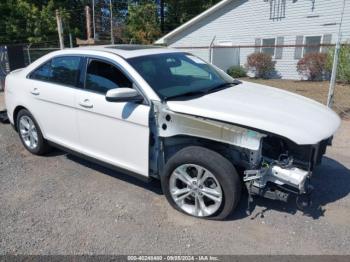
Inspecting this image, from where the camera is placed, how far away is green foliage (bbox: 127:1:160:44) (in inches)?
1037

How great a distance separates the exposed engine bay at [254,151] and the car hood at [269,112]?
7 centimetres

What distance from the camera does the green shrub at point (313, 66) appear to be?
50.9ft

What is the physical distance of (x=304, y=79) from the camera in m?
16.9

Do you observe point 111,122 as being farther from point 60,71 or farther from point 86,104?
point 60,71

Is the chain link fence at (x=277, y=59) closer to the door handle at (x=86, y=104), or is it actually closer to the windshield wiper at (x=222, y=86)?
the windshield wiper at (x=222, y=86)

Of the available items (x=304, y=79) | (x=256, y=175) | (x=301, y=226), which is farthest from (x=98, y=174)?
(x=304, y=79)

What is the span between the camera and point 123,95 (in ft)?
11.1

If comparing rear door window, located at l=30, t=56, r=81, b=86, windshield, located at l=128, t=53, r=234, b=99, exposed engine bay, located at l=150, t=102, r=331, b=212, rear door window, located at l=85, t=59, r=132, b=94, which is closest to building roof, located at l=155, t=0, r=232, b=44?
windshield, located at l=128, t=53, r=234, b=99

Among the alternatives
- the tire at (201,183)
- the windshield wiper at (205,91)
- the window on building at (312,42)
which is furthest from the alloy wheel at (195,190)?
the window on building at (312,42)

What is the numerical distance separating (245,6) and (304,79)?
521 cm

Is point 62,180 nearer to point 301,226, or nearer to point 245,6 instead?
point 301,226

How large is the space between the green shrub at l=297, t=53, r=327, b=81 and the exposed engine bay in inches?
537

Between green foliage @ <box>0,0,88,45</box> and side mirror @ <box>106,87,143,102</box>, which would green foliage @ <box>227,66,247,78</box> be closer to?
Result: green foliage @ <box>0,0,88,45</box>

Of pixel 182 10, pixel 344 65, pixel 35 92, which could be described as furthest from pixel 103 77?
pixel 182 10
